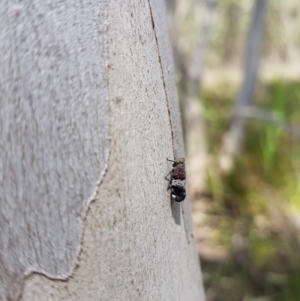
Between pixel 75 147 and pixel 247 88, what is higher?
pixel 247 88

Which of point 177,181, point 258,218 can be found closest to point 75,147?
point 177,181

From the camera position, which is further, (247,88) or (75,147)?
(247,88)

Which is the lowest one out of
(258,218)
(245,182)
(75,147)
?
(75,147)

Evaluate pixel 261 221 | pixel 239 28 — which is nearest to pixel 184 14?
pixel 239 28

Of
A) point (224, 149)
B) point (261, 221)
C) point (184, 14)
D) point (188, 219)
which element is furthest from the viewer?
point (184, 14)

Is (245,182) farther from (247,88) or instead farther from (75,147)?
(75,147)

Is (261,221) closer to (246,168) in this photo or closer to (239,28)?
(246,168)

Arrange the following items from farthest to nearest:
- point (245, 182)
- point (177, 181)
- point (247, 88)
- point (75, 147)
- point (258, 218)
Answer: point (247, 88) → point (245, 182) → point (258, 218) → point (177, 181) → point (75, 147)
